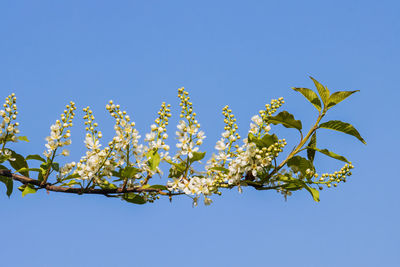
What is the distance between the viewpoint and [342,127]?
3.46 meters

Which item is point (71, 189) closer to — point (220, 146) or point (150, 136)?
point (150, 136)

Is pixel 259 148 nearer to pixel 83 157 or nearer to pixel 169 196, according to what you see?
pixel 169 196

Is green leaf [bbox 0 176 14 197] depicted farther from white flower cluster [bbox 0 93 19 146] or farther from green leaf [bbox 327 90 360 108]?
green leaf [bbox 327 90 360 108]

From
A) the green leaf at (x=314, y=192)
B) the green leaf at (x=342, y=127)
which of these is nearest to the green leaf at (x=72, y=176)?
the green leaf at (x=314, y=192)

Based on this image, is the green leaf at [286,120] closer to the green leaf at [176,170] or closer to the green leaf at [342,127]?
the green leaf at [342,127]

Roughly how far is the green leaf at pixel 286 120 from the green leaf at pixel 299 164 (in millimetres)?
230

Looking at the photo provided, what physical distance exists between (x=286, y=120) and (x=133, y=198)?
1291 mm

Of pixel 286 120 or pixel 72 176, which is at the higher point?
pixel 286 120

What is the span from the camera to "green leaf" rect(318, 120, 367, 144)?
343 cm

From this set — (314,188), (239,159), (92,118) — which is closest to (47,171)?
(92,118)

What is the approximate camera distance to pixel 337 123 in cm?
343

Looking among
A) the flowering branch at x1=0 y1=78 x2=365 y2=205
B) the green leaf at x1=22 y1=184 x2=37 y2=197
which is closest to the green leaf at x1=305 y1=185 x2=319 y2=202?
the flowering branch at x1=0 y1=78 x2=365 y2=205

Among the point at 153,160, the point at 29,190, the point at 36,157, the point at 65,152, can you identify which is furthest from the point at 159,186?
the point at 36,157

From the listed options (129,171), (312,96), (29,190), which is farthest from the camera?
(312,96)
